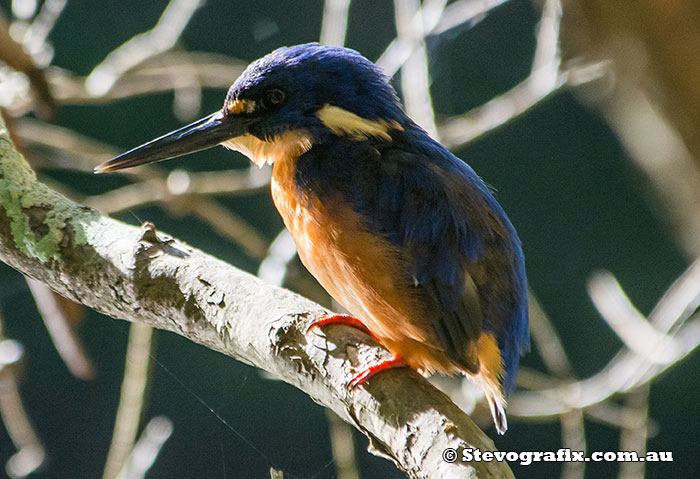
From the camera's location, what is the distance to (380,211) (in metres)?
1.34

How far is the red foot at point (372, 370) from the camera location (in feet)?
3.72

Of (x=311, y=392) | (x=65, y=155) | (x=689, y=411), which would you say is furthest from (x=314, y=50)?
(x=689, y=411)

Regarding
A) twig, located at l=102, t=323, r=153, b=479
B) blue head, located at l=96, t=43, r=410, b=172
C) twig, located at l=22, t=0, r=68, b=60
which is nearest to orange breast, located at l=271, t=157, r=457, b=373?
blue head, located at l=96, t=43, r=410, b=172

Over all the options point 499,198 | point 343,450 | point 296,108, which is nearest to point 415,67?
point 296,108

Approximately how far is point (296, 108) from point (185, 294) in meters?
0.44

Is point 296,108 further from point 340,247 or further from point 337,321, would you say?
point 337,321

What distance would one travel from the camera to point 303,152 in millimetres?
1420

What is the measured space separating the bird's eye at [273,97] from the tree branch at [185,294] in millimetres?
343

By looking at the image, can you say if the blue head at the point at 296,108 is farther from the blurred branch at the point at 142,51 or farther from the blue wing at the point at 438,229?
the blurred branch at the point at 142,51

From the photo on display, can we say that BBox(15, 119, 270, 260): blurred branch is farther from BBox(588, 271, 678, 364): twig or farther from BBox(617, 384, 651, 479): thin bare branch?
BBox(617, 384, 651, 479): thin bare branch

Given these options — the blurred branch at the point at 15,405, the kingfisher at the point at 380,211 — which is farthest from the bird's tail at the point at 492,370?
the blurred branch at the point at 15,405

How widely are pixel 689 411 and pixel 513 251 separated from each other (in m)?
2.45

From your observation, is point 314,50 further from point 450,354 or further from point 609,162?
point 609,162

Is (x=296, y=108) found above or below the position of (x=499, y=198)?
above
